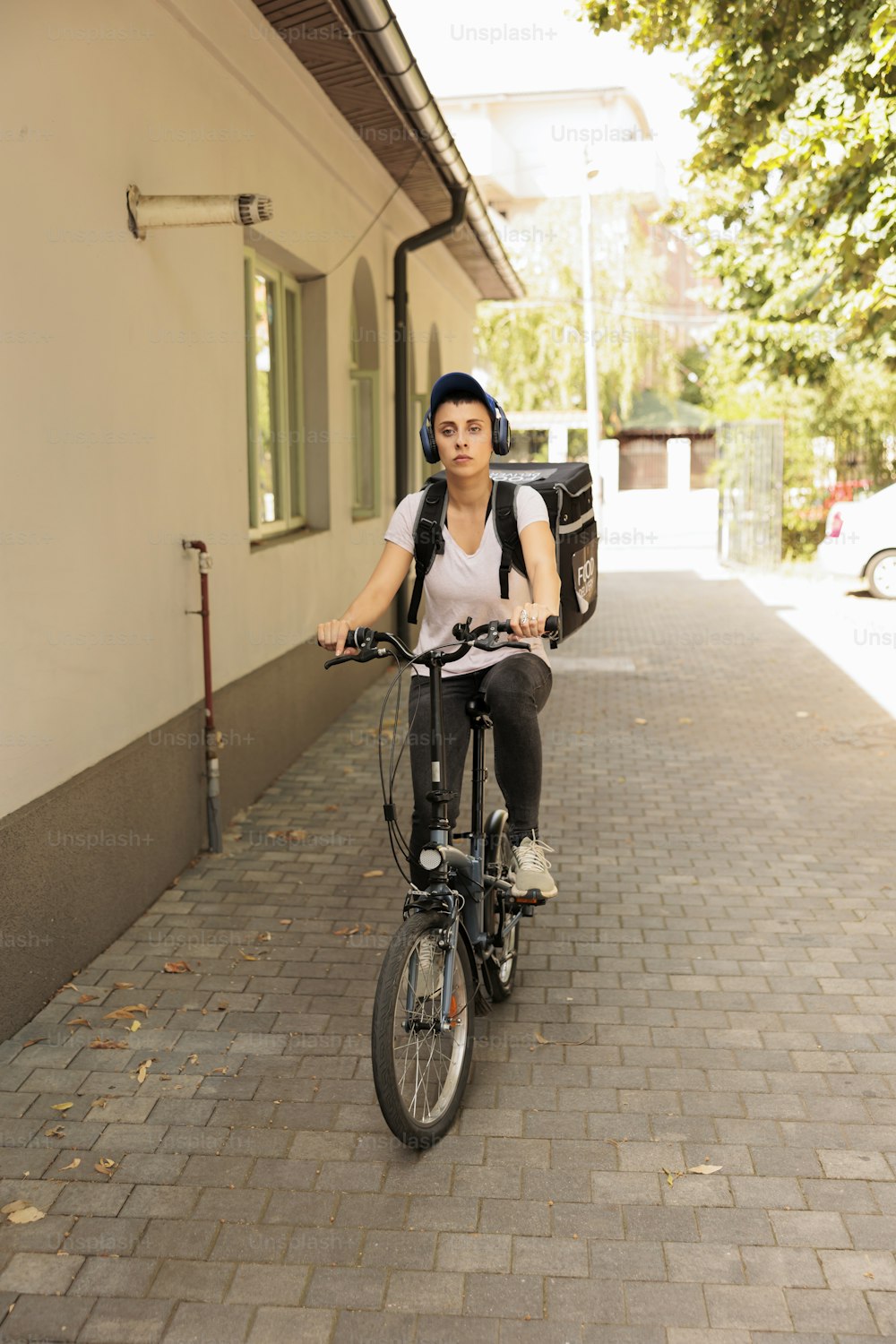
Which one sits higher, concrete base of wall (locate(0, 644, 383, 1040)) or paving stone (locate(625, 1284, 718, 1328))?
concrete base of wall (locate(0, 644, 383, 1040))

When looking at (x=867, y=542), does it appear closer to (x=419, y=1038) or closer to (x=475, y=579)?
(x=475, y=579)

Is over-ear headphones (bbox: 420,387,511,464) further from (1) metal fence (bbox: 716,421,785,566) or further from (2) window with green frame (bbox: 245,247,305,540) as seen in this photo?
(1) metal fence (bbox: 716,421,785,566)

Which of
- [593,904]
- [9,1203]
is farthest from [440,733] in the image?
[593,904]

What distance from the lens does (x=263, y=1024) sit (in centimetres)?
468

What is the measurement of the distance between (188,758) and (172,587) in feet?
2.69

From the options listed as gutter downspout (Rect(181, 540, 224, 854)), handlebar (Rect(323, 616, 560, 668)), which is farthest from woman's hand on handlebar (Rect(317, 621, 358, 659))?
gutter downspout (Rect(181, 540, 224, 854))

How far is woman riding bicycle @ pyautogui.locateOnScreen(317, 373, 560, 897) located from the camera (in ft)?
13.5

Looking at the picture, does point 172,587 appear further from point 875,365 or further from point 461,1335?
point 875,365

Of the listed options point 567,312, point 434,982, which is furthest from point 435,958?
point 567,312

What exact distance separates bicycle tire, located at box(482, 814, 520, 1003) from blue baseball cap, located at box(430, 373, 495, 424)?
1.36 meters

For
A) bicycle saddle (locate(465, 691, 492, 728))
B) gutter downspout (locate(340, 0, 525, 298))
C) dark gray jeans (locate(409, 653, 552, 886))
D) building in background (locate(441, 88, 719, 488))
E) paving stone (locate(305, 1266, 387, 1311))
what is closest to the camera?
paving stone (locate(305, 1266, 387, 1311))

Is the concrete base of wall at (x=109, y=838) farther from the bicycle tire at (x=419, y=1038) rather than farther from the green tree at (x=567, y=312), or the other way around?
the green tree at (x=567, y=312)

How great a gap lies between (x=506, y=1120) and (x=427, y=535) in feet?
5.76

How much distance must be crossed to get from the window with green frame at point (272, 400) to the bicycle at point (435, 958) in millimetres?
4461
